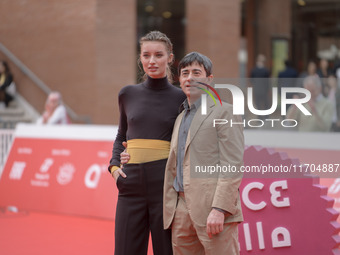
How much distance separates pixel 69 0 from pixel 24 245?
33.8 feet

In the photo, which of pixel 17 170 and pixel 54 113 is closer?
pixel 17 170

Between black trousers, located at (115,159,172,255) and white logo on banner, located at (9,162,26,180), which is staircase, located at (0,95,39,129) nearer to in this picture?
white logo on banner, located at (9,162,26,180)

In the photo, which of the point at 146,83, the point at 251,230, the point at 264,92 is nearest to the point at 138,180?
the point at 146,83

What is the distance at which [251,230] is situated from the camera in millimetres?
5098

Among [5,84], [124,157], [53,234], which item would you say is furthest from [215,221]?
[5,84]

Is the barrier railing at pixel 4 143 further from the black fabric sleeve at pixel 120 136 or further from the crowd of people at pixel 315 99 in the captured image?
the black fabric sleeve at pixel 120 136

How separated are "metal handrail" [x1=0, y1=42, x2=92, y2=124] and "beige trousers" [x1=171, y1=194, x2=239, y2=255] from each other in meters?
12.2

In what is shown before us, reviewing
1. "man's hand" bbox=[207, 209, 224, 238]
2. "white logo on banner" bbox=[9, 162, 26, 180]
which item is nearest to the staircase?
"white logo on banner" bbox=[9, 162, 26, 180]

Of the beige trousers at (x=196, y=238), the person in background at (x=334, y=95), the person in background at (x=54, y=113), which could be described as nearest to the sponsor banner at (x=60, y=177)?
the person in background at (x=54, y=113)

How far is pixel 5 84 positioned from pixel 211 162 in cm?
1298

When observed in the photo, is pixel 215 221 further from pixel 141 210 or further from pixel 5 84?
pixel 5 84

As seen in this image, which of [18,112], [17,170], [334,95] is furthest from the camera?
[18,112]

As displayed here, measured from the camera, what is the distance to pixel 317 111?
23.5ft

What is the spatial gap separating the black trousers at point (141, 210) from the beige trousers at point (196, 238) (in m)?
0.26
